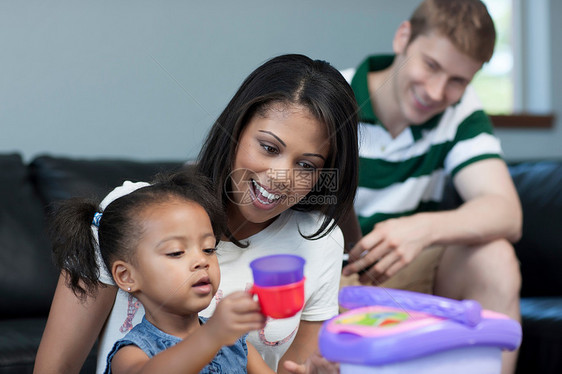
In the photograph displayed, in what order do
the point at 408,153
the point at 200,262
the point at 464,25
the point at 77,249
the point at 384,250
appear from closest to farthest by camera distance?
the point at 200,262, the point at 77,249, the point at 384,250, the point at 464,25, the point at 408,153

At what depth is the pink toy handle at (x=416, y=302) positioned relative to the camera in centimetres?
74

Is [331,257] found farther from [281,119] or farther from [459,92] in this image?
[459,92]

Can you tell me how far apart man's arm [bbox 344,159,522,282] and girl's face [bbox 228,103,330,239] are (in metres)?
0.29

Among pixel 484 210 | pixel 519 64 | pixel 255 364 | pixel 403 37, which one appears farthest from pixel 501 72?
pixel 255 364

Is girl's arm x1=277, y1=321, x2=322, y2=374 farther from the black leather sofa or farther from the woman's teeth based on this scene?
Result: the black leather sofa

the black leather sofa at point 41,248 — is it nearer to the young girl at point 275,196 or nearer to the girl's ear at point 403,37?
the young girl at point 275,196

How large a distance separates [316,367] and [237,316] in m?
0.23

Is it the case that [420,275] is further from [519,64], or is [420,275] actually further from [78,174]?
[519,64]

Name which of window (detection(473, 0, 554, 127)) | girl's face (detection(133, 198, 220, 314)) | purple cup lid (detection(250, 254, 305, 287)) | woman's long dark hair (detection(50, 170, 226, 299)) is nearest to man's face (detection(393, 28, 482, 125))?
woman's long dark hair (detection(50, 170, 226, 299))

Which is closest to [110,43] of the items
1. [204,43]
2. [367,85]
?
[204,43]

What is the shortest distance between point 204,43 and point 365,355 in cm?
148

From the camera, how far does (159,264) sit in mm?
875

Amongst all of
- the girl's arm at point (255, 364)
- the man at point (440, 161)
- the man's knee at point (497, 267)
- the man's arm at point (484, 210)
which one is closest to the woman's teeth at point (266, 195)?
the girl's arm at point (255, 364)

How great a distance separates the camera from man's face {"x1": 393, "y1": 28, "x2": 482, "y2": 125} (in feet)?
5.18
